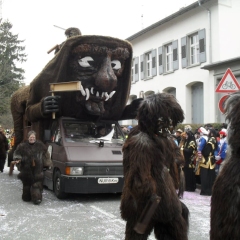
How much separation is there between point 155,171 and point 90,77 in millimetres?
6129

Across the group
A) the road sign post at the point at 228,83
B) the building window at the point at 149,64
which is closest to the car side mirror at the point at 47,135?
the road sign post at the point at 228,83

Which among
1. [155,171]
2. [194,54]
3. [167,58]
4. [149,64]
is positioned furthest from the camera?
[149,64]

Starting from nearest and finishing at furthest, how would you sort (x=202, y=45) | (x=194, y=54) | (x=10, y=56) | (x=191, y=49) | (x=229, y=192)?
1. (x=229, y=192)
2. (x=202, y=45)
3. (x=194, y=54)
4. (x=191, y=49)
5. (x=10, y=56)

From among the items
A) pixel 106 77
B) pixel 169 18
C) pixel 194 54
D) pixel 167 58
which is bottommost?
pixel 106 77

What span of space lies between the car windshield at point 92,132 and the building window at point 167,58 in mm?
16331

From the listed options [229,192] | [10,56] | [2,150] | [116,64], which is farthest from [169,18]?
[10,56]

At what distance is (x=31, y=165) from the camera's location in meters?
9.11

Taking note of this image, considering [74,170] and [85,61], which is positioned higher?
[85,61]

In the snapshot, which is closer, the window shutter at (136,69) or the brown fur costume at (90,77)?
the brown fur costume at (90,77)

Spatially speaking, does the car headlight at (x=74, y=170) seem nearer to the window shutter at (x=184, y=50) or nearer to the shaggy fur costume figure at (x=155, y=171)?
the shaggy fur costume figure at (x=155, y=171)

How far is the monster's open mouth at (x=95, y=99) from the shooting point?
10.1m

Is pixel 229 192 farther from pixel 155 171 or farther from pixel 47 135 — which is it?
pixel 47 135

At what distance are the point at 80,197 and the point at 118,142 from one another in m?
1.60

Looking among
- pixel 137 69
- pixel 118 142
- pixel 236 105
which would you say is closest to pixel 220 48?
pixel 137 69
